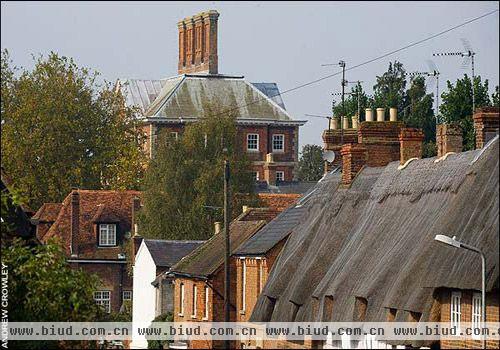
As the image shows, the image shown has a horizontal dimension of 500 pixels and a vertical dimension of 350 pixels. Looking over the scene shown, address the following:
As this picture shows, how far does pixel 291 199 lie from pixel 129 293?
10.1 meters

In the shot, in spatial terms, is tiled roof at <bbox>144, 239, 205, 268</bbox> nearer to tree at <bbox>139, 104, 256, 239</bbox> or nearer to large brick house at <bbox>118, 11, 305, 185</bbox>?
tree at <bbox>139, 104, 256, 239</bbox>

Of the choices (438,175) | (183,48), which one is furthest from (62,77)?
(438,175)

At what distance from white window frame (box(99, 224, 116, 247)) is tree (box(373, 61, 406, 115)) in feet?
55.7

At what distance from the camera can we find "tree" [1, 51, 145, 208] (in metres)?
101

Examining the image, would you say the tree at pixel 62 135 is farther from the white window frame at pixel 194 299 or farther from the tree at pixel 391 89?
the white window frame at pixel 194 299

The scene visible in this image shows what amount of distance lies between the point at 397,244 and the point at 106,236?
2001 inches

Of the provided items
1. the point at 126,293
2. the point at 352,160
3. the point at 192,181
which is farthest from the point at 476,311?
the point at 126,293

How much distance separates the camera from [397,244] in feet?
131

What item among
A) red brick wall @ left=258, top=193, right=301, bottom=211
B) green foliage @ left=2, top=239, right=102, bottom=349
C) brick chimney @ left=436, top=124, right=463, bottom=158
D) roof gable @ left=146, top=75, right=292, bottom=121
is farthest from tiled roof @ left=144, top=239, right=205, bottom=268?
roof gable @ left=146, top=75, right=292, bottom=121

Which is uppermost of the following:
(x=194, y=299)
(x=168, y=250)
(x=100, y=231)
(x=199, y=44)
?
(x=199, y=44)

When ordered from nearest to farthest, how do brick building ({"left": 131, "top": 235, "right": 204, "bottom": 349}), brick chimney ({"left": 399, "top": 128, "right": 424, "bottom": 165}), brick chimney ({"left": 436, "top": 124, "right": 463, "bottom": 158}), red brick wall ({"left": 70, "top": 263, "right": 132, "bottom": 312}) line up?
brick chimney ({"left": 436, "top": 124, "right": 463, "bottom": 158})
brick chimney ({"left": 399, "top": 128, "right": 424, "bottom": 165})
brick building ({"left": 131, "top": 235, "right": 204, "bottom": 349})
red brick wall ({"left": 70, "top": 263, "right": 132, "bottom": 312})

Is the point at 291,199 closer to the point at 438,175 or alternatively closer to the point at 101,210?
the point at 101,210

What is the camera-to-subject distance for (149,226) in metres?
84.6

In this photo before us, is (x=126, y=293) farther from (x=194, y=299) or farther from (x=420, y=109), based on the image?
(x=194, y=299)
